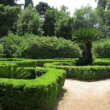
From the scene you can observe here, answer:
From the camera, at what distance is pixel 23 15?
3247cm

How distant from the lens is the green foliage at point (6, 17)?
27.9m

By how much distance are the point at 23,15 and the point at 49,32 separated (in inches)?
252

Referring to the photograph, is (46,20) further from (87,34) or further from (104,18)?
(87,34)

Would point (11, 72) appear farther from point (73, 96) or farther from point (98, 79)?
point (98, 79)

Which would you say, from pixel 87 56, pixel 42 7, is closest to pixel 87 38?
pixel 87 56

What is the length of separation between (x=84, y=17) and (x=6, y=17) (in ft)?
57.2

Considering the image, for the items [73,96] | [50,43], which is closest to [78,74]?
[73,96]

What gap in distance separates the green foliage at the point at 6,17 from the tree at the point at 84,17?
506 inches

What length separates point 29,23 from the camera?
31.0 meters

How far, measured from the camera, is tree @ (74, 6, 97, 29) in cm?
3523

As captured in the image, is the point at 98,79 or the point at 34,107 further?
the point at 98,79

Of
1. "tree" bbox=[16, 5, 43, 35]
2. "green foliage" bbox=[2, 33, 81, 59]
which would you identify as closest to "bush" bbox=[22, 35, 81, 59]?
"green foliage" bbox=[2, 33, 81, 59]

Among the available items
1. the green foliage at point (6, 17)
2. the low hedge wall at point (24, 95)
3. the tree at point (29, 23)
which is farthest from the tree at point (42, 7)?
the low hedge wall at point (24, 95)

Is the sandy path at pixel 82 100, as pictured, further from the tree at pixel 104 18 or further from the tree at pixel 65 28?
the tree at pixel 104 18
